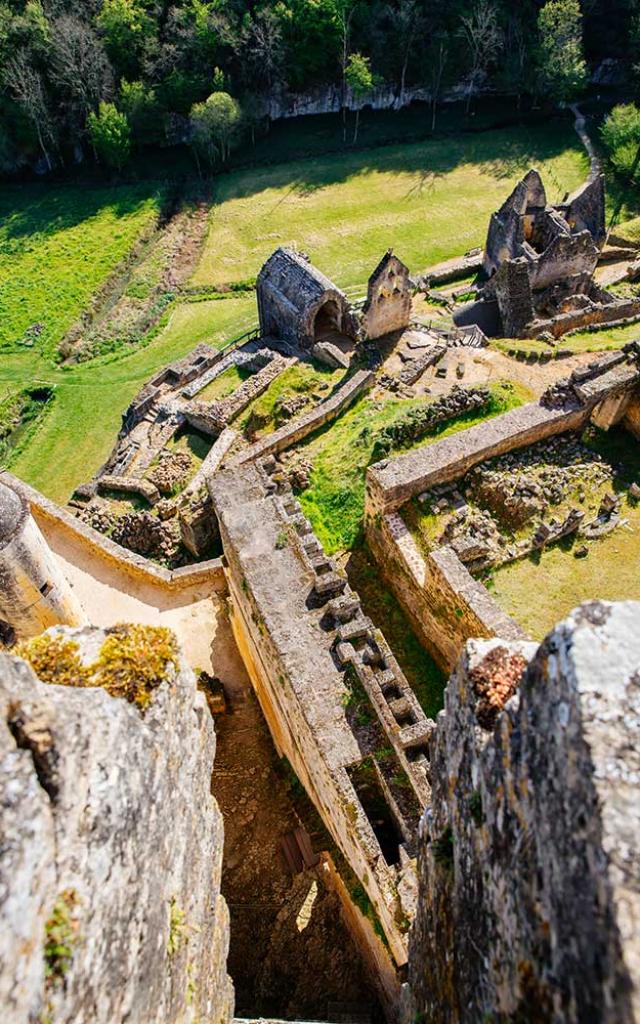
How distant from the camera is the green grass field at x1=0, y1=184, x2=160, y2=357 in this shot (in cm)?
4103

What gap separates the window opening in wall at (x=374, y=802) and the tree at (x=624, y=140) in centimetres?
4715

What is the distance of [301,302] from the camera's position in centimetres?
3133

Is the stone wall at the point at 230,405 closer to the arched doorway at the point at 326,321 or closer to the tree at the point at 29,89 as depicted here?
the arched doorway at the point at 326,321

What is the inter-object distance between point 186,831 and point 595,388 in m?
17.4

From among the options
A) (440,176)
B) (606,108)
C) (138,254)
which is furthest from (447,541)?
(606,108)

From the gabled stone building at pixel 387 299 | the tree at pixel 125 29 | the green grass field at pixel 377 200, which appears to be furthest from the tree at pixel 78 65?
the gabled stone building at pixel 387 299

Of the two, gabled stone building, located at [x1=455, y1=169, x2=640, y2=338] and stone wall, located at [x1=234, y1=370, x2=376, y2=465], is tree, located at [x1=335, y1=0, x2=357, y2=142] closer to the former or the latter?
gabled stone building, located at [x1=455, y1=169, x2=640, y2=338]

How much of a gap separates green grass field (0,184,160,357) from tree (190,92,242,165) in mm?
5479

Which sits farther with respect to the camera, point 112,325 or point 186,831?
point 112,325

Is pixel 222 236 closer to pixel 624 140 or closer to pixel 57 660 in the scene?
pixel 624 140

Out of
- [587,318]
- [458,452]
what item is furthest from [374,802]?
[587,318]

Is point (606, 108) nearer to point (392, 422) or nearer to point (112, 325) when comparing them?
point (112, 325)

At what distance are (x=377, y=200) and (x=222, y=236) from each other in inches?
460

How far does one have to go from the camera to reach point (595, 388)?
1955cm
